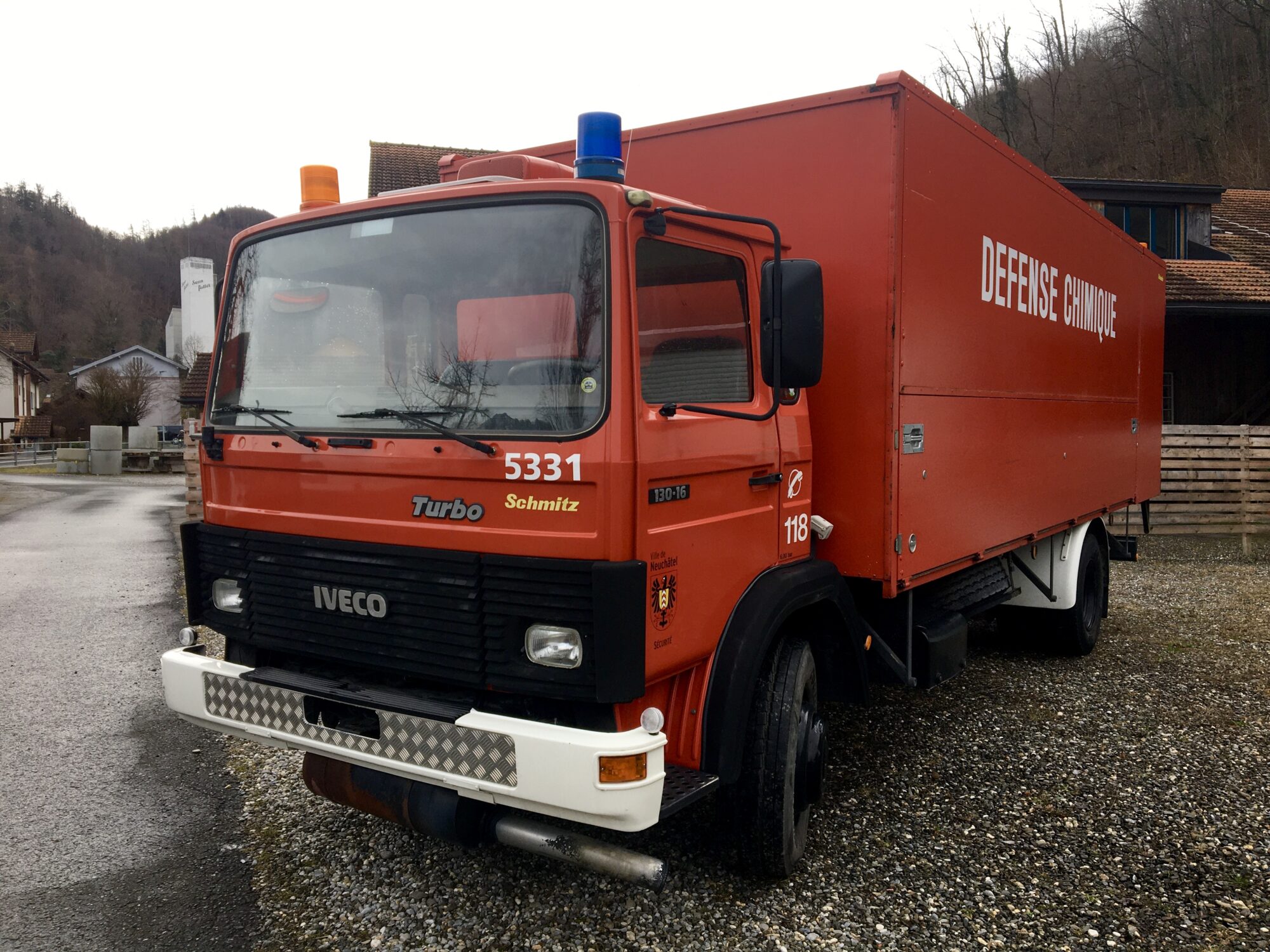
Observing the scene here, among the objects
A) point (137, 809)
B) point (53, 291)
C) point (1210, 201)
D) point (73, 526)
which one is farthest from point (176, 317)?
point (137, 809)

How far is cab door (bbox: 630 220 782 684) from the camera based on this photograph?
2.91 metres

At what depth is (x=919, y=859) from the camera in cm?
390

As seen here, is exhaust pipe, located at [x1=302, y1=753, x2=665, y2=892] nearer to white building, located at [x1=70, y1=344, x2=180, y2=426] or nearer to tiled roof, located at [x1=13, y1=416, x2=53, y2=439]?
tiled roof, located at [x1=13, y1=416, x2=53, y2=439]

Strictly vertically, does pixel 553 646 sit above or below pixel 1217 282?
below

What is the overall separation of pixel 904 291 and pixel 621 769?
7.22 feet

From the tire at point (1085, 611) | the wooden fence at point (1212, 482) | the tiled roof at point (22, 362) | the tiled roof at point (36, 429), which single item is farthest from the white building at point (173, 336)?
the tire at point (1085, 611)

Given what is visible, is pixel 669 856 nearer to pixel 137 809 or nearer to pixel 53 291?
pixel 137 809

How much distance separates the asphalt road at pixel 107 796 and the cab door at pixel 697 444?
1.93 m

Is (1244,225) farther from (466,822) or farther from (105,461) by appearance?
(105,461)

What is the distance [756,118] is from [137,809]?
13.5 ft

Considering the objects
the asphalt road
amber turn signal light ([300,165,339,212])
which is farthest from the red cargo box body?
the asphalt road

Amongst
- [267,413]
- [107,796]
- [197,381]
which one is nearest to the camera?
[267,413]

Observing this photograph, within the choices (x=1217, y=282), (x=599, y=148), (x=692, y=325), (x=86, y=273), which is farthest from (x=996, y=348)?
(x=86, y=273)

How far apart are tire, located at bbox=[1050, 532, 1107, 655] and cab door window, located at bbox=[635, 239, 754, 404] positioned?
443 cm
